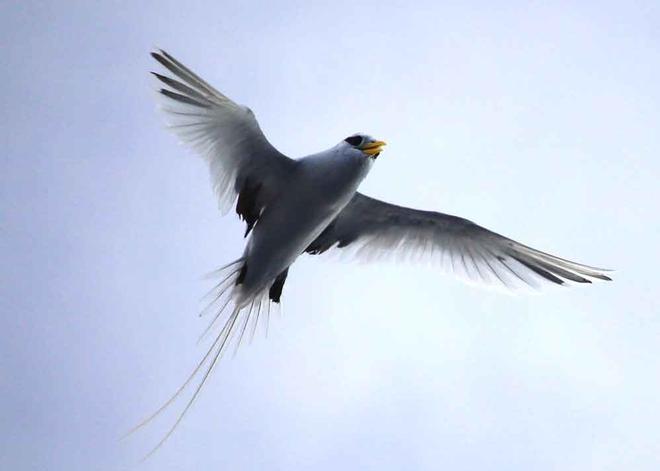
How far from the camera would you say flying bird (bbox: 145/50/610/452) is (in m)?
9.12

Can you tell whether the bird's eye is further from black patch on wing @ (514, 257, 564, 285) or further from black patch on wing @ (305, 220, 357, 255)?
black patch on wing @ (514, 257, 564, 285)

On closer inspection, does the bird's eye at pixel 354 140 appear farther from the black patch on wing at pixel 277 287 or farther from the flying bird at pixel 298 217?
the black patch on wing at pixel 277 287

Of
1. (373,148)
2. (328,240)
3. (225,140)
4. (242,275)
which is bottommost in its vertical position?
(242,275)

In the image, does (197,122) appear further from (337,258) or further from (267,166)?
(337,258)

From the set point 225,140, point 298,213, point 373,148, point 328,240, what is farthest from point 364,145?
point 328,240

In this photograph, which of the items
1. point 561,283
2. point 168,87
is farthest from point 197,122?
point 561,283

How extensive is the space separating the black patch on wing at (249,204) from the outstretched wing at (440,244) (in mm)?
1178

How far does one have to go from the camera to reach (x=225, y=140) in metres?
9.34

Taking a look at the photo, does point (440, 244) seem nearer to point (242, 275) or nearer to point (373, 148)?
point (373, 148)

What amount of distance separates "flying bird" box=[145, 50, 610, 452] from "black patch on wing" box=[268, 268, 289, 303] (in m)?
0.01

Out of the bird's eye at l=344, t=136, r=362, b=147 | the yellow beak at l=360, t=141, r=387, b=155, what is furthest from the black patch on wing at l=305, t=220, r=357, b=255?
the yellow beak at l=360, t=141, r=387, b=155

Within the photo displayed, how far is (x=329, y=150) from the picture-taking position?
9312mm

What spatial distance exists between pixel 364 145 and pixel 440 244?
7.32ft

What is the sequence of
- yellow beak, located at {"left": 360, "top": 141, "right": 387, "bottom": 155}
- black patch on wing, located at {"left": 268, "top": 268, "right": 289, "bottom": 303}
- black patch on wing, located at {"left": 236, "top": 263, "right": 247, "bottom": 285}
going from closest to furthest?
yellow beak, located at {"left": 360, "top": 141, "right": 387, "bottom": 155} < black patch on wing, located at {"left": 236, "top": 263, "right": 247, "bottom": 285} < black patch on wing, located at {"left": 268, "top": 268, "right": 289, "bottom": 303}
